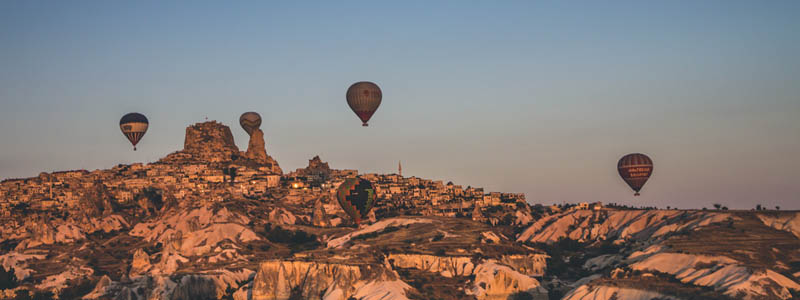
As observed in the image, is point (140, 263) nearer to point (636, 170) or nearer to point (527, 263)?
point (527, 263)

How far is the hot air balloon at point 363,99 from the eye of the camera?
154 m

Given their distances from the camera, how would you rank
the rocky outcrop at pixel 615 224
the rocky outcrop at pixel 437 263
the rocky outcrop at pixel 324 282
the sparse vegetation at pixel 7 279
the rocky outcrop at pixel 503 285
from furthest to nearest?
the sparse vegetation at pixel 7 279 → the rocky outcrop at pixel 615 224 → the rocky outcrop at pixel 437 263 → the rocky outcrop at pixel 503 285 → the rocky outcrop at pixel 324 282

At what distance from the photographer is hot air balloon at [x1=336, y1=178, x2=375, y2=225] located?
535 feet

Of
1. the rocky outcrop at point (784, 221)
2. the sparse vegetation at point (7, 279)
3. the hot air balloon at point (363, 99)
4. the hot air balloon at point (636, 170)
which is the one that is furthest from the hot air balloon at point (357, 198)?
the rocky outcrop at point (784, 221)

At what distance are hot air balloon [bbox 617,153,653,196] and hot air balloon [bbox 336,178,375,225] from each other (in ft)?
128

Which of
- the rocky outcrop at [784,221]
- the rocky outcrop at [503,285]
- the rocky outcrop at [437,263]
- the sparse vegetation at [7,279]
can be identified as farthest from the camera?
the sparse vegetation at [7,279]

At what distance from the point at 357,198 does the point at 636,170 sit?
4181cm

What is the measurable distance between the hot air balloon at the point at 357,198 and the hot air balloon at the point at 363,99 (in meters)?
14.3

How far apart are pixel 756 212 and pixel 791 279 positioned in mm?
37017

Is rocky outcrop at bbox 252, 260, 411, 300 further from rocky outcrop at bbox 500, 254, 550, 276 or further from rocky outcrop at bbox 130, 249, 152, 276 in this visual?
rocky outcrop at bbox 130, 249, 152, 276

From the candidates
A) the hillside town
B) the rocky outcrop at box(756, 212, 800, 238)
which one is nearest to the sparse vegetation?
the hillside town

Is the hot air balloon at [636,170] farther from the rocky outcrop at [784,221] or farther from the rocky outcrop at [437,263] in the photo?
the rocky outcrop at [437,263]

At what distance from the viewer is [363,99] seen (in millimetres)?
153500

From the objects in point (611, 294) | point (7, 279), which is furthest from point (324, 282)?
point (7, 279)
